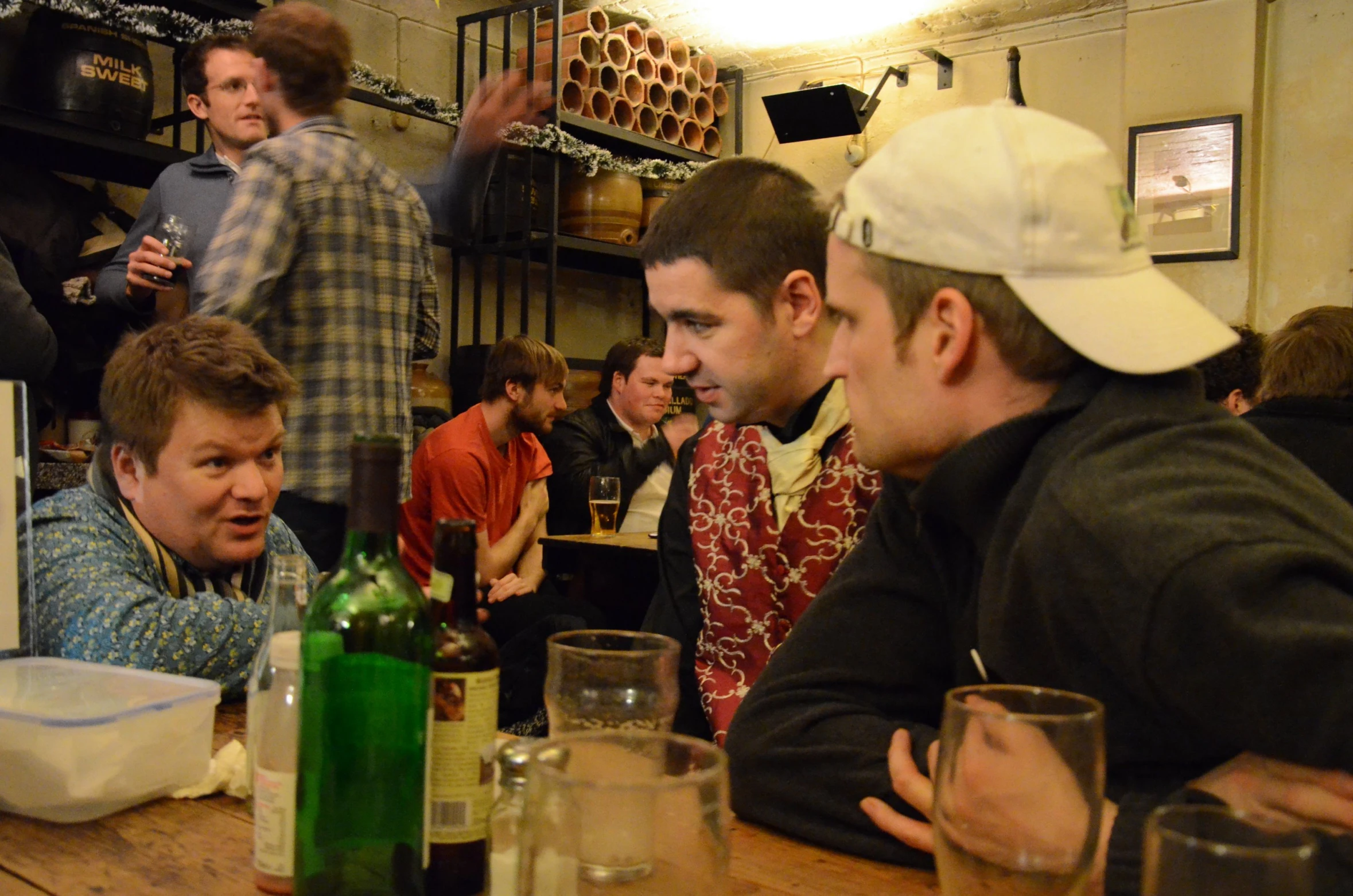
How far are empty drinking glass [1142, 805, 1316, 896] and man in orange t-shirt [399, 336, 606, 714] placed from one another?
2726 mm

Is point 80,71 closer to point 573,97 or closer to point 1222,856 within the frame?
point 573,97

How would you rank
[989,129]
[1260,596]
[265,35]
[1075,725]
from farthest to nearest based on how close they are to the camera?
[265,35]
[989,129]
[1260,596]
[1075,725]

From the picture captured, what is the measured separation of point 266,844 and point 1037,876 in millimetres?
457

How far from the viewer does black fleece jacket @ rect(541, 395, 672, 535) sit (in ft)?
13.6

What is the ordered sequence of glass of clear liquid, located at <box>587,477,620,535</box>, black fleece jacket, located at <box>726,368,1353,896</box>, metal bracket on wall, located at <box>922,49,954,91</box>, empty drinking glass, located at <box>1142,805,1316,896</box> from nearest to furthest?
1. empty drinking glass, located at <box>1142,805,1316,896</box>
2. black fleece jacket, located at <box>726,368,1353,896</box>
3. glass of clear liquid, located at <box>587,477,620,535</box>
4. metal bracket on wall, located at <box>922,49,954,91</box>

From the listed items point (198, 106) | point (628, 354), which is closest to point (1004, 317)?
point (198, 106)

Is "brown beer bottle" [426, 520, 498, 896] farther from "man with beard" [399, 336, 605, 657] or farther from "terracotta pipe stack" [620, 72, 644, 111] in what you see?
"terracotta pipe stack" [620, 72, 644, 111]

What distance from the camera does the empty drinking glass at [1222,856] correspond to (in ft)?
1.40

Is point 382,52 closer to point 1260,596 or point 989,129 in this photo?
point 989,129

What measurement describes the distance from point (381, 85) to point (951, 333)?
3.88m

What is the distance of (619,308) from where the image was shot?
5.90 meters

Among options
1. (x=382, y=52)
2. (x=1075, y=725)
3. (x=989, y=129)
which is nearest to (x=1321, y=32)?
(x=382, y=52)

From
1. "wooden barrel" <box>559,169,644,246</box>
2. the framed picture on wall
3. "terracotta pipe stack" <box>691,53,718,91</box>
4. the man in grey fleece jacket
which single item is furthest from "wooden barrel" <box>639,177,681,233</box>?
the man in grey fleece jacket

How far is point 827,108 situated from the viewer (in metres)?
5.07
